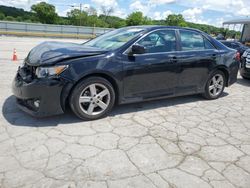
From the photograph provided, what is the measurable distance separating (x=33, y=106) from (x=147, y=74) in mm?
1981

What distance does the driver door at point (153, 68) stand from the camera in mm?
3965

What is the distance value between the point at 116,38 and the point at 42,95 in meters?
1.82

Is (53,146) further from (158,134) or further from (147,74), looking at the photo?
(147,74)

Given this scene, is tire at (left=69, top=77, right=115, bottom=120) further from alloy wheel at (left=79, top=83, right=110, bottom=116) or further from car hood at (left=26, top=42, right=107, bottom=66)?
car hood at (left=26, top=42, right=107, bottom=66)

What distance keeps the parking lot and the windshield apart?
121cm

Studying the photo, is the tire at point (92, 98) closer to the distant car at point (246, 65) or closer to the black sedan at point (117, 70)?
the black sedan at point (117, 70)

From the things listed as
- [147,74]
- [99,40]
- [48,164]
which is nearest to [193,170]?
[48,164]

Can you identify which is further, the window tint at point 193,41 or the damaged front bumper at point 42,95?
the window tint at point 193,41

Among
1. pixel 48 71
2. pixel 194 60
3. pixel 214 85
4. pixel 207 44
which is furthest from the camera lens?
pixel 214 85

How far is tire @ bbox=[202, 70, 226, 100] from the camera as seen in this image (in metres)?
5.16

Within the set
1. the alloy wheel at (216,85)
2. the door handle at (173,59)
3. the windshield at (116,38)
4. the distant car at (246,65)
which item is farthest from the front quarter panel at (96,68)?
the distant car at (246,65)

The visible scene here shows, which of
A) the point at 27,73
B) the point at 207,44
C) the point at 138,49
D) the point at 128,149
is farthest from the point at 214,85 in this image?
the point at 27,73

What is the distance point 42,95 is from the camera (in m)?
3.34

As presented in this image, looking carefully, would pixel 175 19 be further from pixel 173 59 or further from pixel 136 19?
pixel 173 59
